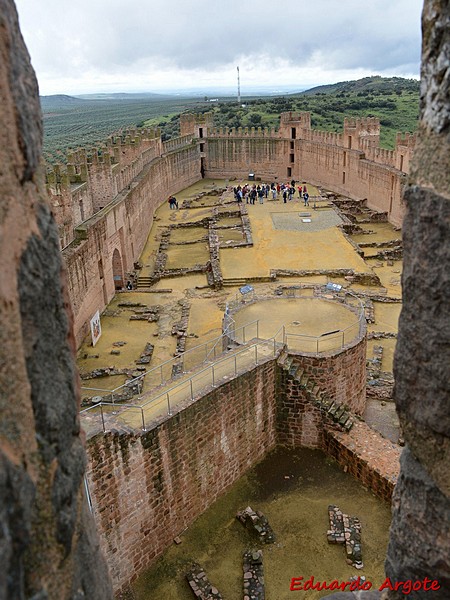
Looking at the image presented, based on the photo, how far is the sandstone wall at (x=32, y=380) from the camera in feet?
9.66

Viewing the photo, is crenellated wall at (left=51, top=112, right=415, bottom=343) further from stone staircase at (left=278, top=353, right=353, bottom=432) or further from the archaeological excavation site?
stone staircase at (left=278, top=353, right=353, bottom=432)

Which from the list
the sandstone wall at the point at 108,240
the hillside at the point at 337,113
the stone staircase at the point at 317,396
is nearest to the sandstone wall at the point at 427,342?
the stone staircase at the point at 317,396

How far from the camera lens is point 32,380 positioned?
3.21m

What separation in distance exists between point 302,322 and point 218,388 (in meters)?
4.51

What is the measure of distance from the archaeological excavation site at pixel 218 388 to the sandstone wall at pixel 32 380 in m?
0.01

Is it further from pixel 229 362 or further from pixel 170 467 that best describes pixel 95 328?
pixel 170 467

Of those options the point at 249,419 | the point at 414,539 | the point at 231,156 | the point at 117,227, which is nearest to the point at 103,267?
the point at 117,227

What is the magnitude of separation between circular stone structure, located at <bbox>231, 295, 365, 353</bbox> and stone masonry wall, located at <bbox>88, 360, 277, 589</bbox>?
5.28 feet

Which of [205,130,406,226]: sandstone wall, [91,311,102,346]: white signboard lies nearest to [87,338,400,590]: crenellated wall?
[91,311,102,346]: white signboard

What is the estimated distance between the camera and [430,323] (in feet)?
12.9

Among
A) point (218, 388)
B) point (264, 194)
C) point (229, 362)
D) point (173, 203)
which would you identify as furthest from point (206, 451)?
point (173, 203)

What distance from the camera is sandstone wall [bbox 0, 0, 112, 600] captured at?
2.94 m

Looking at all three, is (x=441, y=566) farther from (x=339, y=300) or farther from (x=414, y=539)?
(x=339, y=300)

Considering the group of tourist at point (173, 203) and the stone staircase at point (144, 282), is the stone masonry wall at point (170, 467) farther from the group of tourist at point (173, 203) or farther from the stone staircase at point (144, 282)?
the group of tourist at point (173, 203)
